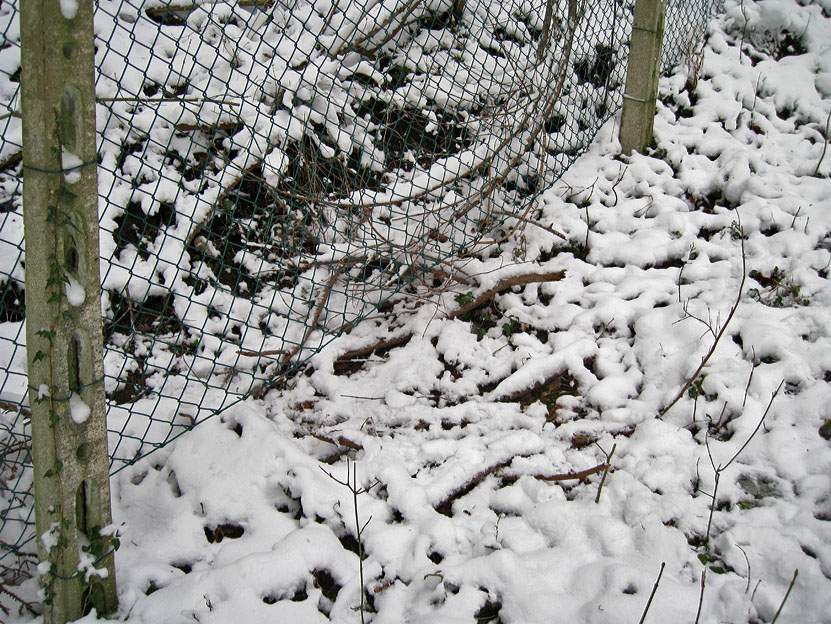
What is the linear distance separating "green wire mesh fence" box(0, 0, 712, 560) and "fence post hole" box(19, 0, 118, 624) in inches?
16.4

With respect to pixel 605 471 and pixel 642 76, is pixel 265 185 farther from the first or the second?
pixel 642 76

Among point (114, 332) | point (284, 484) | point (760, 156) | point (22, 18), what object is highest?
point (760, 156)

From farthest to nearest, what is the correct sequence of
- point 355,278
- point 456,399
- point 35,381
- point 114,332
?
point 355,278 < point 114,332 < point 456,399 < point 35,381

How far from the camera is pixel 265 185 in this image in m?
2.67

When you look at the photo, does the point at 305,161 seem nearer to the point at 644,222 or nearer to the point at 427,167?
the point at 427,167

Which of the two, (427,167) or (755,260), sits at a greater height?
(427,167)

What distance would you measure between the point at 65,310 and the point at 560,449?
5.28 feet

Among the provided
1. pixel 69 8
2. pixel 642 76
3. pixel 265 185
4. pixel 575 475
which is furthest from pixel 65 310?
pixel 642 76

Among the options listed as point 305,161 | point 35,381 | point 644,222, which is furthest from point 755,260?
point 35,381

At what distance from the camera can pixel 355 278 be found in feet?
9.32

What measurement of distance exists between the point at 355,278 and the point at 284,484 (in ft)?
3.72

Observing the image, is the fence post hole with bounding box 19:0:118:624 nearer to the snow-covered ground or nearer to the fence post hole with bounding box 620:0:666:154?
the snow-covered ground

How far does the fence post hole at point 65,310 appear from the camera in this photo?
4.23ft

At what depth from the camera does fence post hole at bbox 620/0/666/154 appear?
10.6ft
